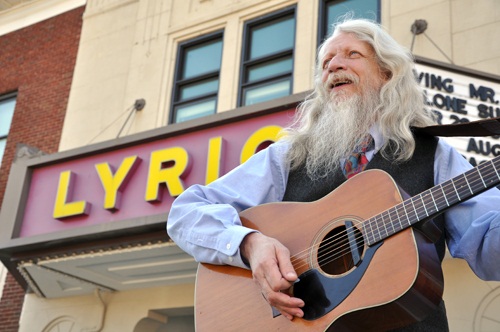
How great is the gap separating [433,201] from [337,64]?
2.56 feet

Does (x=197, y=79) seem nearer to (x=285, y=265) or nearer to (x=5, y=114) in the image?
(x=5, y=114)

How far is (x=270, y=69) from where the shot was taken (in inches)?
396

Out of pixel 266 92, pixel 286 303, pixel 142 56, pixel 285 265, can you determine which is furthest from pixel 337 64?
pixel 142 56

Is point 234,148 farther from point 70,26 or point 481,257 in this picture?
point 70,26

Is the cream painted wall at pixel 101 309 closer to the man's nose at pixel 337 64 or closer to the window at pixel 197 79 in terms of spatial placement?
the window at pixel 197 79

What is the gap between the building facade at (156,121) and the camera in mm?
7504

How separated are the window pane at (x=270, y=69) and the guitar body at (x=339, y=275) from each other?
758 cm

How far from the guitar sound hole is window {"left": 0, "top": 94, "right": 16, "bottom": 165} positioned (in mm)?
11034

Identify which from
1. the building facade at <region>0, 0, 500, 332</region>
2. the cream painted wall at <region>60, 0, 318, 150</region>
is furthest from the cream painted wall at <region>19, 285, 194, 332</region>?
the cream painted wall at <region>60, 0, 318, 150</region>

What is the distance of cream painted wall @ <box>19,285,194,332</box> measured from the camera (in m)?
9.17

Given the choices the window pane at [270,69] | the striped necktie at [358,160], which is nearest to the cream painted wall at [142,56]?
the window pane at [270,69]

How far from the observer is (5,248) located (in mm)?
8602

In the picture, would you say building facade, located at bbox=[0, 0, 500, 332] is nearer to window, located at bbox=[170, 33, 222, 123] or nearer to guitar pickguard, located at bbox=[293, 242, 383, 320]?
window, located at bbox=[170, 33, 222, 123]

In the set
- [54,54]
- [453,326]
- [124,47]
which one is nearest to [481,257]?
[453,326]
